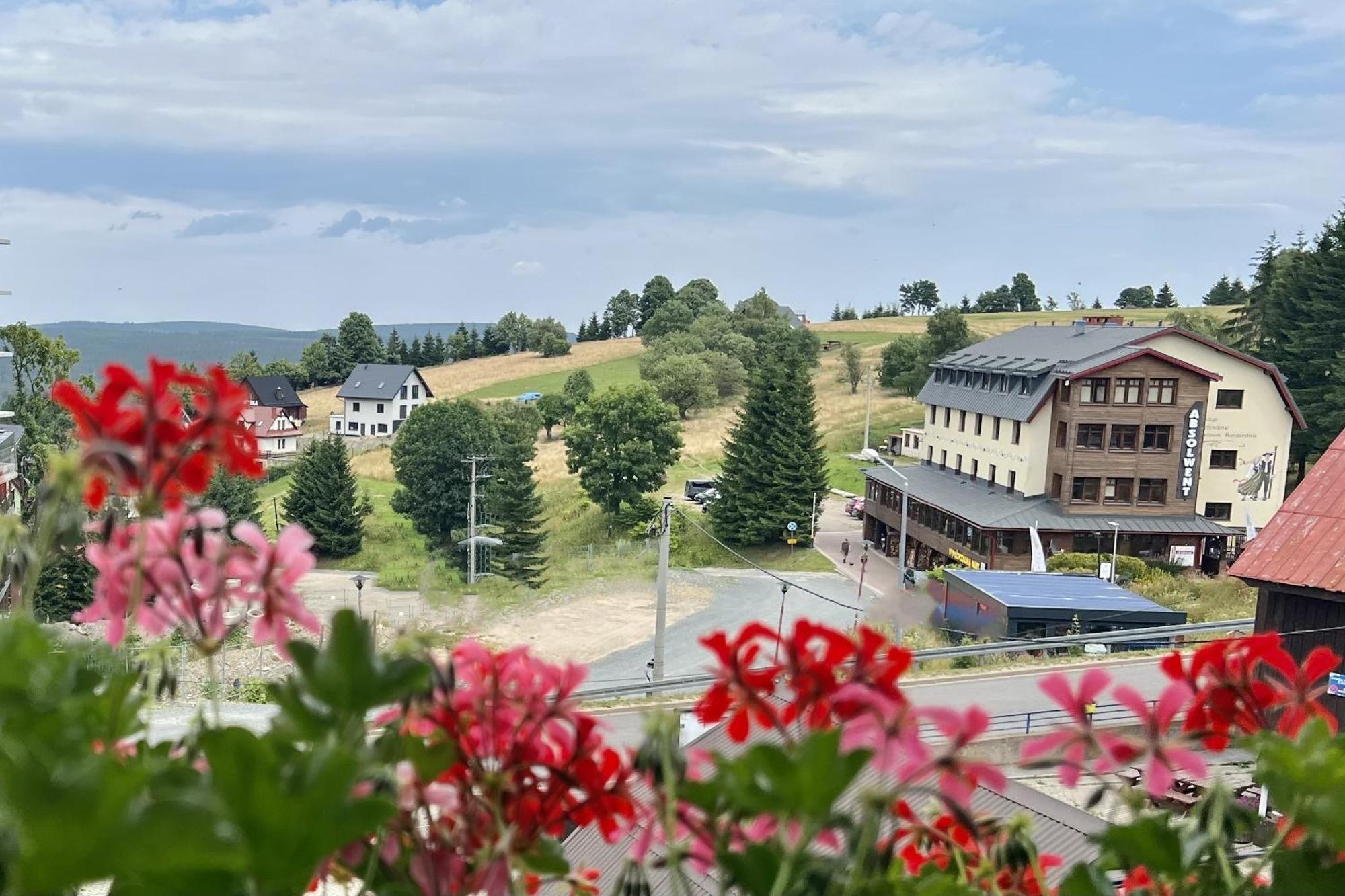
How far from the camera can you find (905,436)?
49812mm

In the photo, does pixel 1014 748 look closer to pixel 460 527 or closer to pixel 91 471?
pixel 91 471

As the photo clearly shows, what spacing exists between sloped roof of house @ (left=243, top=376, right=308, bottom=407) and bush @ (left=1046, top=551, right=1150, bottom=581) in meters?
44.3

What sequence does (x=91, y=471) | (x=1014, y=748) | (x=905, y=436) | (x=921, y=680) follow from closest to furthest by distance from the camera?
(x=91, y=471), (x=1014, y=748), (x=921, y=680), (x=905, y=436)

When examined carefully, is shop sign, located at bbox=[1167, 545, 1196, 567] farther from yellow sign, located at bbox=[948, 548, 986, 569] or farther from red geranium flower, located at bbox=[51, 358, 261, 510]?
red geranium flower, located at bbox=[51, 358, 261, 510]

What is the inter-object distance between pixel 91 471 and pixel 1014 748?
56.7ft

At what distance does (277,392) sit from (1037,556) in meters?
49.8

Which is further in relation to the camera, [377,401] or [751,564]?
[377,401]

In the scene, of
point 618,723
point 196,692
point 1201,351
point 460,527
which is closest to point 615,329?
point 460,527

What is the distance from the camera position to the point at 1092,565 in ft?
98.0

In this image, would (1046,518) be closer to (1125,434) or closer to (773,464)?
(1125,434)

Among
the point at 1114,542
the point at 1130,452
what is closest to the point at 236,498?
the point at 1114,542

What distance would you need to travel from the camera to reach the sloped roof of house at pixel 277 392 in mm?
64438

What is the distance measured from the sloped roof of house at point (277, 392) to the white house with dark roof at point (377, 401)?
2732 mm

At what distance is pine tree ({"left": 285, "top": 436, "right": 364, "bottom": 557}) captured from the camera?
39969 mm
